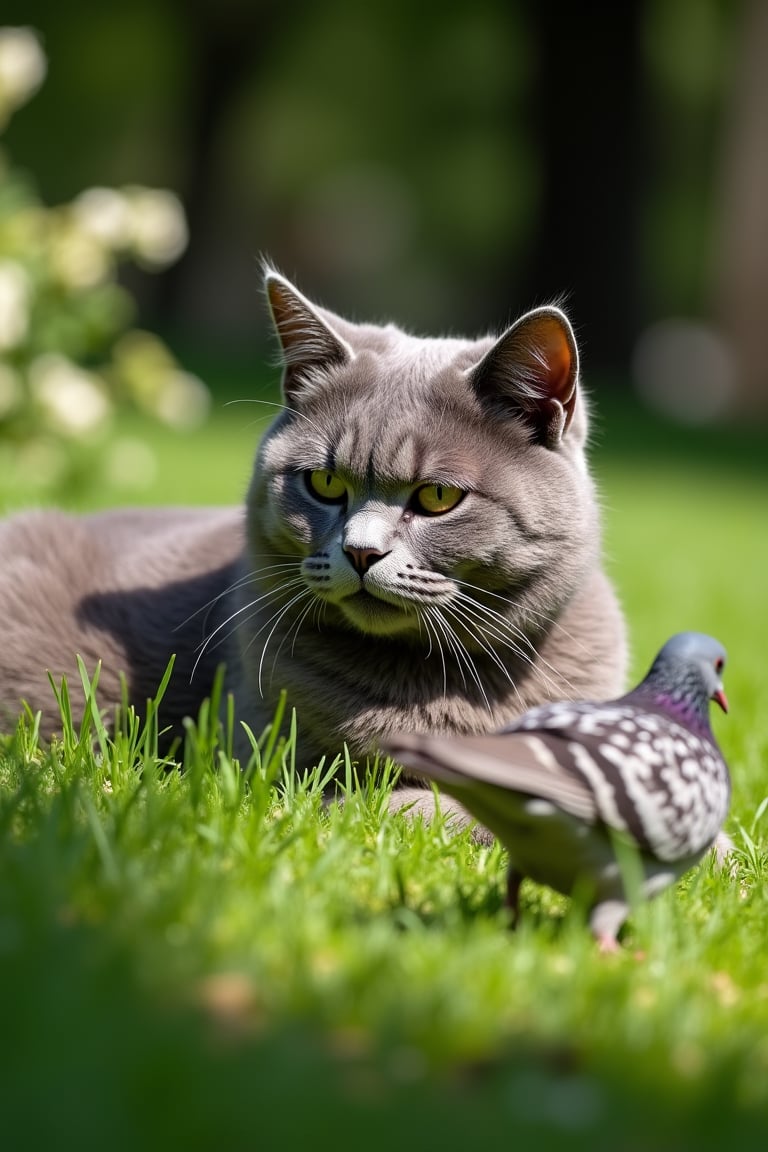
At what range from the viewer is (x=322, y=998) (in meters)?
1.48

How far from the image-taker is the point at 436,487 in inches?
98.7

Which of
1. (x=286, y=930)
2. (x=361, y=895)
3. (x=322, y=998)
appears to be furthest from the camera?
(x=361, y=895)

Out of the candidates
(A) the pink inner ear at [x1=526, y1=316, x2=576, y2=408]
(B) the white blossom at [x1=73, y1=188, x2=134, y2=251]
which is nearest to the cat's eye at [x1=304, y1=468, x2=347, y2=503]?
(A) the pink inner ear at [x1=526, y1=316, x2=576, y2=408]

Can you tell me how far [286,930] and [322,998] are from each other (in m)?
0.16

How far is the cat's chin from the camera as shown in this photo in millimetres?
2463

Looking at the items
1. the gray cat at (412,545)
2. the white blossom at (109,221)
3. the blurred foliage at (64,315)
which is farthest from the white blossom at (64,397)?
the gray cat at (412,545)

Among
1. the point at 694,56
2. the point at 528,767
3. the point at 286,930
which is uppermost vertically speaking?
the point at 694,56

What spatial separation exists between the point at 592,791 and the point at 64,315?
4.26m

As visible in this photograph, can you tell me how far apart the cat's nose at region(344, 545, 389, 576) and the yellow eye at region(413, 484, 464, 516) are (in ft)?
0.54

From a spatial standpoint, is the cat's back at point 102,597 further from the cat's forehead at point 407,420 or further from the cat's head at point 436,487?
the cat's forehead at point 407,420

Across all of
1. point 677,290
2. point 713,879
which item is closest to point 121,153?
point 677,290

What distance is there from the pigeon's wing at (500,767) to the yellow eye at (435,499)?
0.81 metres

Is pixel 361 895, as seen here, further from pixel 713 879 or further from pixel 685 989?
pixel 713 879

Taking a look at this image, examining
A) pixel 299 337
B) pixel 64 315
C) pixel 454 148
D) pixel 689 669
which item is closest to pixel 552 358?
pixel 299 337
